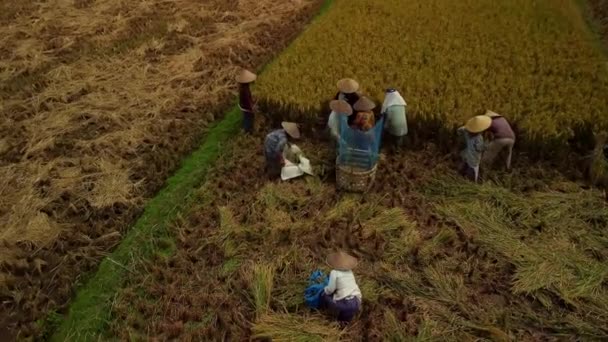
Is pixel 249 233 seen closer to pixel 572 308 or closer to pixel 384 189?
pixel 384 189

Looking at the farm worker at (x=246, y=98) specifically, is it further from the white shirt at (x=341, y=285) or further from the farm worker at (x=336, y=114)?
the white shirt at (x=341, y=285)

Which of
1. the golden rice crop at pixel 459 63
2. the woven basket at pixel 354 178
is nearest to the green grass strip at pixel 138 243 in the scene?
the golden rice crop at pixel 459 63

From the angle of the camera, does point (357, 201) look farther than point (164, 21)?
No

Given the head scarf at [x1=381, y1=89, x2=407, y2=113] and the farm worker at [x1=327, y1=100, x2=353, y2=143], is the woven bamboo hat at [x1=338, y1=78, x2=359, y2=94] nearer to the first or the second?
the farm worker at [x1=327, y1=100, x2=353, y2=143]

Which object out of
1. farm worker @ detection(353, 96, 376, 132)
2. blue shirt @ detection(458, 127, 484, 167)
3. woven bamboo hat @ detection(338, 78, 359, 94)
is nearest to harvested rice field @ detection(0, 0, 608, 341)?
blue shirt @ detection(458, 127, 484, 167)

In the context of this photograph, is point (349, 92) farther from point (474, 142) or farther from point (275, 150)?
point (474, 142)

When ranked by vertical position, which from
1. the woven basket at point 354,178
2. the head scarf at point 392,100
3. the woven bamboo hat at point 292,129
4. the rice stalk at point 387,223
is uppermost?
the head scarf at point 392,100

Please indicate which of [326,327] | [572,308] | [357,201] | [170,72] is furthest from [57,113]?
[572,308]
